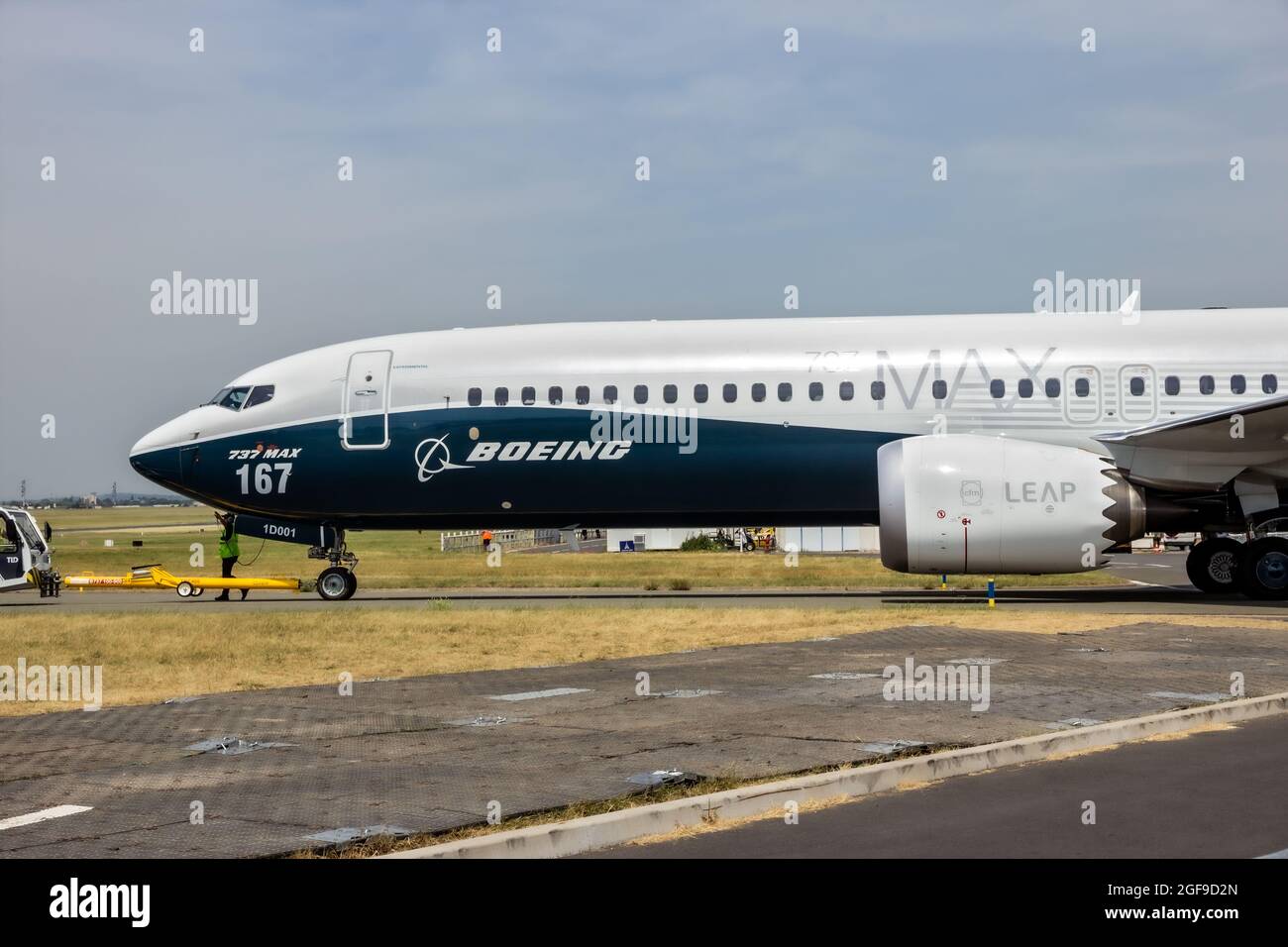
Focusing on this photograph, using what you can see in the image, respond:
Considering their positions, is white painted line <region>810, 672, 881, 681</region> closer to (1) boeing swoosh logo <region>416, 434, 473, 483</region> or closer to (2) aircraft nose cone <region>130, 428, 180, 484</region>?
(1) boeing swoosh logo <region>416, 434, 473, 483</region>

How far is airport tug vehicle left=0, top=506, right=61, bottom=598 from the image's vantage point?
30625mm

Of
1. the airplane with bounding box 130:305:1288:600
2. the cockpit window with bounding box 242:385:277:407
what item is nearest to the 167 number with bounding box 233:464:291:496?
the airplane with bounding box 130:305:1288:600

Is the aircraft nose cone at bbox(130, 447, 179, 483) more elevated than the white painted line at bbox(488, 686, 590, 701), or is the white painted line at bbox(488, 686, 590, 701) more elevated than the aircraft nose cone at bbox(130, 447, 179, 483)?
the aircraft nose cone at bbox(130, 447, 179, 483)

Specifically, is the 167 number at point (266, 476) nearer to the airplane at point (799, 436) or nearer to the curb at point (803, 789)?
the airplane at point (799, 436)

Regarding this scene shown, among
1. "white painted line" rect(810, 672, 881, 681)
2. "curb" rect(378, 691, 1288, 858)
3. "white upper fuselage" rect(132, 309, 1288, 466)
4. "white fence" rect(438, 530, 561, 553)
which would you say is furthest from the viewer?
"white fence" rect(438, 530, 561, 553)

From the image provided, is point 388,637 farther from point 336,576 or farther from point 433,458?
point 336,576

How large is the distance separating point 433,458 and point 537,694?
1349 centimetres

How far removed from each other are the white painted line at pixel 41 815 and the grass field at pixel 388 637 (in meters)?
4.90

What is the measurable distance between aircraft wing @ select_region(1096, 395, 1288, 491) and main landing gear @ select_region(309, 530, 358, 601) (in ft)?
48.6

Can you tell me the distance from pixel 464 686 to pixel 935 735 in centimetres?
537
